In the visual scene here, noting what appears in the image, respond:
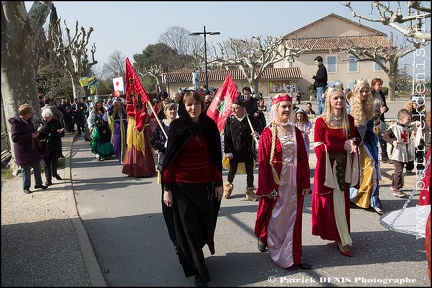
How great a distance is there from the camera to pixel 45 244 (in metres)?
4.89

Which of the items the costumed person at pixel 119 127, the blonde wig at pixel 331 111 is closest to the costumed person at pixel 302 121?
the blonde wig at pixel 331 111

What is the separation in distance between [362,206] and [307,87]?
49.2 m

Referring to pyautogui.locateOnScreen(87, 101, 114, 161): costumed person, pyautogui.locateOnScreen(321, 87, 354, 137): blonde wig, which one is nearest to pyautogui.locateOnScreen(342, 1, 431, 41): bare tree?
pyautogui.locateOnScreen(321, 87, 354, 137): blonde wig

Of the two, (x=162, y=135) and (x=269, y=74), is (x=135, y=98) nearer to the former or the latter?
(x=162, y=135)

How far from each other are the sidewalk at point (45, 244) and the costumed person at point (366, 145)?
3913mm

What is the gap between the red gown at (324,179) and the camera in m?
4.59

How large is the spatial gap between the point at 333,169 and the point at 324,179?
0.54 ft

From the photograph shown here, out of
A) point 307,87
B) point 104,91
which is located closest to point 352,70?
point 307,87

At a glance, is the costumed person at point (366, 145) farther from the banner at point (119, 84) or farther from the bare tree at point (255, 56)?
the bare tree at point (255, 56)

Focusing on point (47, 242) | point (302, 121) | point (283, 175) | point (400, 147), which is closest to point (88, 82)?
point (302, 121)

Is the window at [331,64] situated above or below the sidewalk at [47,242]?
above

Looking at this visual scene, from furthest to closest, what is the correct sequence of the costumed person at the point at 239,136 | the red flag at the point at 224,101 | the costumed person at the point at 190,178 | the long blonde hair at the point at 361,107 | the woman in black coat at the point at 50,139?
1. the woman in black coat at the point at 50,139
2. the red flag at the point at 224,101
3. the costumed person at the point at 239,136
4. the long blonde hair at the point at 361,107
5. the costumed person at the point at 190,178

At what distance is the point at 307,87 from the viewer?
53406 mm

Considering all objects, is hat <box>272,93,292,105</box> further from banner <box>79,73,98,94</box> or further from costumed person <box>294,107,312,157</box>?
banner <box>79,73,98,94</box>
